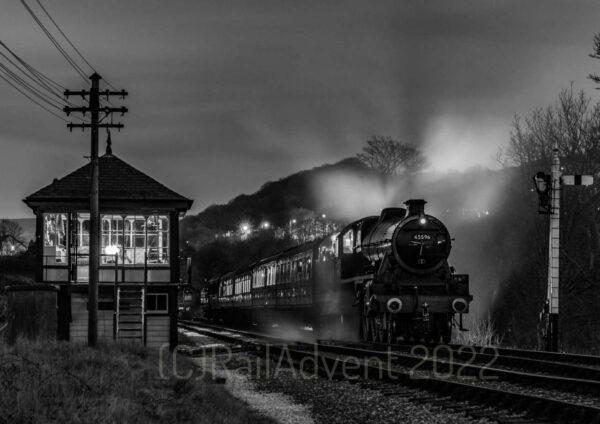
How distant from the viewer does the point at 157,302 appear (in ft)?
98.9

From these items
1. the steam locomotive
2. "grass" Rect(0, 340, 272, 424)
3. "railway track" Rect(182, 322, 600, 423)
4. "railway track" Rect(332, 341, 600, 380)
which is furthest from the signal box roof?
"grass" Rect(0, 340, 272, 424)

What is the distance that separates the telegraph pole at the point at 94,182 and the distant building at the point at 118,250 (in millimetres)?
5022

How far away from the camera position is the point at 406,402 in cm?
1184

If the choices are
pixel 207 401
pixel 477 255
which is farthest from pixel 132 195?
pixel 477 255

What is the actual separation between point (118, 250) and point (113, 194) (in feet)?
6.32

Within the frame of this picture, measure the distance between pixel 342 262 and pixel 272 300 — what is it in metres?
13.7

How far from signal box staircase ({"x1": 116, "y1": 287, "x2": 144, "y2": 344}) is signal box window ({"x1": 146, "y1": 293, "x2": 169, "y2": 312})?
38 centimetres

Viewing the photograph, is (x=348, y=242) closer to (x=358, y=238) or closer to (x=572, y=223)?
(x=358, y=238)

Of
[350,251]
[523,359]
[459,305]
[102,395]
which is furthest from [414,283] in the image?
[102,395]

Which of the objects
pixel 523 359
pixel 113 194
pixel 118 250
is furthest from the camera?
pixel 118 250

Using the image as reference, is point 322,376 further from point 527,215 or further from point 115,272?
point 527,215

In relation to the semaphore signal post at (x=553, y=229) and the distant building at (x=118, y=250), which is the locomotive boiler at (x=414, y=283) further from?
the distant building at (x=118, y=250)

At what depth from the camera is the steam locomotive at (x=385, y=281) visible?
23875 millimetres

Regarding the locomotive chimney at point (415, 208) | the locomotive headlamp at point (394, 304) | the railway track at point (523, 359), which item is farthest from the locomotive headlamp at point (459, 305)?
the locomotive chimney at point (415, 208)
